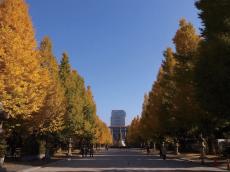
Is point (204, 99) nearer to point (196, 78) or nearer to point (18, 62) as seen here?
point (196, 78)

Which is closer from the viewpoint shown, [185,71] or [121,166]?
[121,166]

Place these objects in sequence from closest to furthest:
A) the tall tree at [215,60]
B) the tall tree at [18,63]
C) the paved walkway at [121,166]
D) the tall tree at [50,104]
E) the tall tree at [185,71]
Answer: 1. the tall tree at [215,60]
2. the tall tree at [18,63]
3. the paved walkway at [121,166]
4. the tall tree at [50,104]
5. the tall tree at [185,71]

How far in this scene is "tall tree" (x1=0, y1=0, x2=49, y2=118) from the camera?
25578mm

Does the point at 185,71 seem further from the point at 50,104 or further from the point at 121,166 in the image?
the point at 50,104

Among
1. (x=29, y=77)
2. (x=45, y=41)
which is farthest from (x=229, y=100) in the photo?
(x=45, y=41)

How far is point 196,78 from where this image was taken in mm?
23031

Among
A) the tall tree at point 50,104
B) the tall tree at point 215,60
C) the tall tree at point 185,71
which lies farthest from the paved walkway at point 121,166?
the tall tree at point 215,60

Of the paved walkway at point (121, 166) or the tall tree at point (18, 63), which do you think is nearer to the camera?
the tall tree at point (18, 63)

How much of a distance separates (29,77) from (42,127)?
10777 mm

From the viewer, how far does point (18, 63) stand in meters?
26.6

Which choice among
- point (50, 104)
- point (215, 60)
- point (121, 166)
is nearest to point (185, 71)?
point (121, 166)

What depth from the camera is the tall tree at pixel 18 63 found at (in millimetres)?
25578

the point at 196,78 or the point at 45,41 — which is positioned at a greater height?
the point at 45,41

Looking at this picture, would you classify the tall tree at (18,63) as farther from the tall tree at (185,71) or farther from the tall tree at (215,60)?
the tall tree at (185,71)
